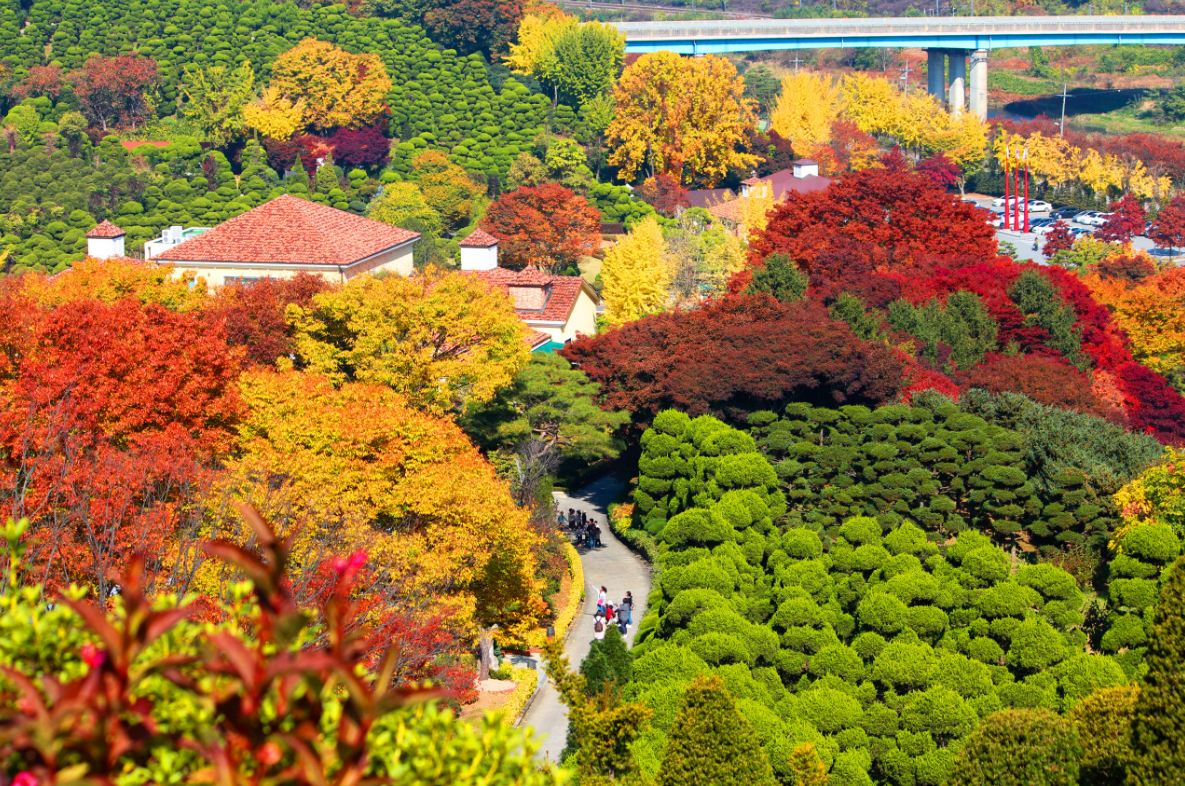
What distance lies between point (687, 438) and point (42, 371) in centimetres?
1500

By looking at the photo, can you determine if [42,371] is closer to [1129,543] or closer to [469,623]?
[469,623]

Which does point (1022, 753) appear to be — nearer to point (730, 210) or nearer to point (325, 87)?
point (730, 210)

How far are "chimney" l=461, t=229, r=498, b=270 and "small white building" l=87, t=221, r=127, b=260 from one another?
13.3m

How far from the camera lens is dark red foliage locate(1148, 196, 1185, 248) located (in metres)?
70.4

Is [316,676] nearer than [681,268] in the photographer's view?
Yes

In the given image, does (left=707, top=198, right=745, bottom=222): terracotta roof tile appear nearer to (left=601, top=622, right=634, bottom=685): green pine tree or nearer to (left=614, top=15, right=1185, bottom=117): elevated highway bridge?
(left=614, top=15, right=1185, bottom=117): elevated highway bridge

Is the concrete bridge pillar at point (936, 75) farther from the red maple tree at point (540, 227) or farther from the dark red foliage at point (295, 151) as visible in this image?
the dark red foliage at point (295, 151)

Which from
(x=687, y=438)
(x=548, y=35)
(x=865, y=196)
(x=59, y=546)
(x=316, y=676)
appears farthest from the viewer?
(x=548, y=35)

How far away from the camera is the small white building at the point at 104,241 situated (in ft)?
148

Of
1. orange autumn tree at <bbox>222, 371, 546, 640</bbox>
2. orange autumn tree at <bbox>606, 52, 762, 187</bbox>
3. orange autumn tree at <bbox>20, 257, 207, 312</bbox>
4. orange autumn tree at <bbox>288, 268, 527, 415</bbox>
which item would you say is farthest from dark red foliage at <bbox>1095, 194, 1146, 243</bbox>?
orange autumn tree at <bbox>222, 371, 546, 640</bbox>

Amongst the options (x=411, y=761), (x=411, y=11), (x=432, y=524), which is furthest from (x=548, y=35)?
(x=411, y=761)

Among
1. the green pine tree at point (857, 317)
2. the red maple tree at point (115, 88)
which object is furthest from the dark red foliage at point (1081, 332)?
the red maple tree at point (115, 88)

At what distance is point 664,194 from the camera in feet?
238

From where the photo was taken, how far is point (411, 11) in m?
87.1
